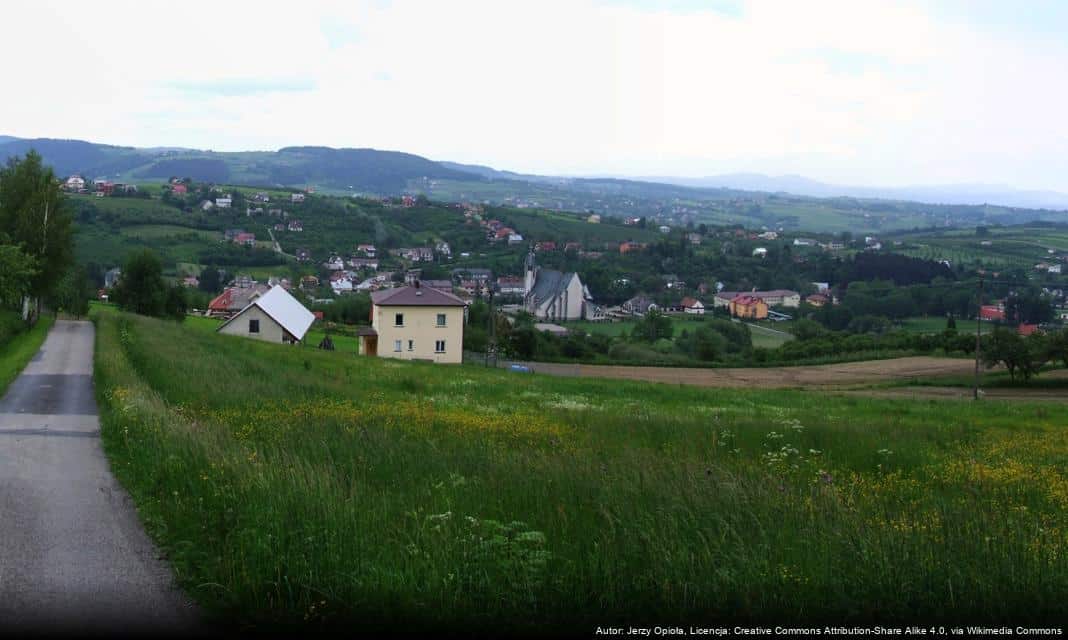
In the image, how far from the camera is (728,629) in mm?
5461

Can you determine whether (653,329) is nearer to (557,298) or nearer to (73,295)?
(557,298)

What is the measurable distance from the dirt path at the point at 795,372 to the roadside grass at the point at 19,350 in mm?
21430

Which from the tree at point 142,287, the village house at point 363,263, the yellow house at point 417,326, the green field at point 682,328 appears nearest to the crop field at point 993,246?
the green field at point 682,328

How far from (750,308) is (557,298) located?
20.0 m

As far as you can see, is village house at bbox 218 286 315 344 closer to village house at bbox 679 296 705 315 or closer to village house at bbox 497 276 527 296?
village house at bbox 497 276 527 296

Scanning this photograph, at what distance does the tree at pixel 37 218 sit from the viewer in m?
42.9

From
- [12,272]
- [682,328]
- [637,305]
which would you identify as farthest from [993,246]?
[12,272]

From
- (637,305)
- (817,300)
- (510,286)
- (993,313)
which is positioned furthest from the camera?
(510,286)

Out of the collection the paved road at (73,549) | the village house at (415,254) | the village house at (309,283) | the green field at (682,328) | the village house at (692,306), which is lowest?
the green field at (682,328)

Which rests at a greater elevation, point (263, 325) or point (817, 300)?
point (263, 325)

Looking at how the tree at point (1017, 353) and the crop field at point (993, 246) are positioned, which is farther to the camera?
the crop field at point (993, 246)

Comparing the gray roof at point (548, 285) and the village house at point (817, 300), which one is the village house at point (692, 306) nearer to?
the village house at point (817, 300)

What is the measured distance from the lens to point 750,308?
93438 millimetres

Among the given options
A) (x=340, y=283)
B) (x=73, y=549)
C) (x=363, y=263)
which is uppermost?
(x=73, y=549)
